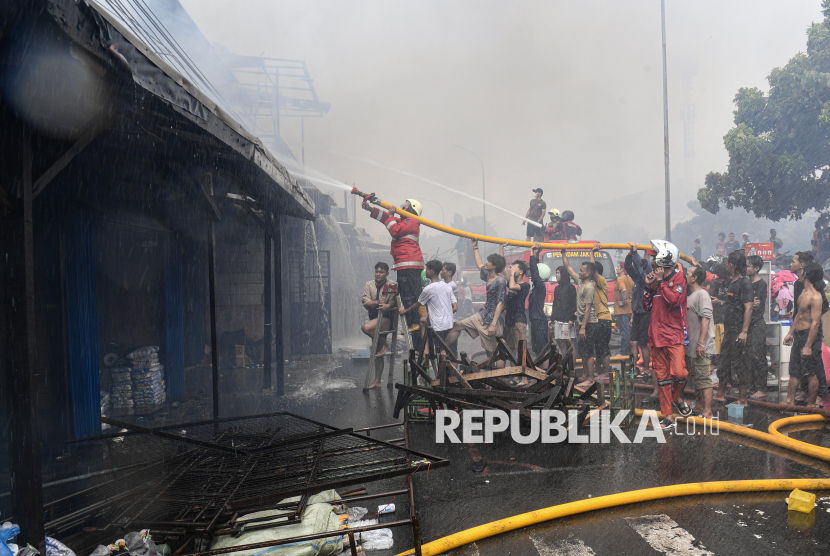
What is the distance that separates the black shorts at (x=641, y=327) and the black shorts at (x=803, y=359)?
1861 millimetres

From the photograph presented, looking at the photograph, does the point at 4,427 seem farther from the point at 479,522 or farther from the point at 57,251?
the point at 479,522

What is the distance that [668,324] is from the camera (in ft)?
19.1

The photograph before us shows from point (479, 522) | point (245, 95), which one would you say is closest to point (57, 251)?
point (479, 522)

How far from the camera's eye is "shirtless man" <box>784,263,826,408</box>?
6180mm

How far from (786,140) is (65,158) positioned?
2689cm

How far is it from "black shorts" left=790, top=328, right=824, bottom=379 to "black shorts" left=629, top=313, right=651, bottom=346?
1.86m

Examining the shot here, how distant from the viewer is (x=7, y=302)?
272 cm

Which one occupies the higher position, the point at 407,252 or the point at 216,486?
the point at 407,252

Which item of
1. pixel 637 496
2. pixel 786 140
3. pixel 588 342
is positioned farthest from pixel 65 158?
pixel 786 140

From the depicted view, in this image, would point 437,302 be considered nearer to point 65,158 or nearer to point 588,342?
point 588,342

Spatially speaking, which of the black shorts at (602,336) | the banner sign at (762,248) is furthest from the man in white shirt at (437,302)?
the banner sign at (762,248)

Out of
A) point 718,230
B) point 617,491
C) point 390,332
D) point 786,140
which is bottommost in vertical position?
point 617,491

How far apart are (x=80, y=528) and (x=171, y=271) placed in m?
5.21

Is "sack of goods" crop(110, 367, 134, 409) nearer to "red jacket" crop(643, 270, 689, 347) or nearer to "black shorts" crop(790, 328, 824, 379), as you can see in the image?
"red jacket" crop(643, 270, 689, 347)
